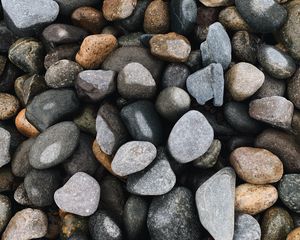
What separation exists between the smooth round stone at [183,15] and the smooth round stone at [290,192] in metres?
0.67

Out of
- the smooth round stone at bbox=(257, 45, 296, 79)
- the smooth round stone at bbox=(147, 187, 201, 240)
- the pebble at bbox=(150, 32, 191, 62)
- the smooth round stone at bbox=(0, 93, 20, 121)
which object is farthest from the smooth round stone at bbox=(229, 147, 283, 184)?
the smooth round stone at bbox=(0, 93, 20, 121)

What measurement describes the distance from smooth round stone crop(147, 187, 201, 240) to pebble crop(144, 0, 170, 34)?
66cm

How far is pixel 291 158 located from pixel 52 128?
0.85 metres

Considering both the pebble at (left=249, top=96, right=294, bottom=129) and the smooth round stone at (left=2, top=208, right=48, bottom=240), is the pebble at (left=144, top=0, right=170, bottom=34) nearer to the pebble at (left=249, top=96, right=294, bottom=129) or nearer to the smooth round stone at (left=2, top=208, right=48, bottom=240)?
the pebble at (left=249, top=96, right=294, bottom=129)

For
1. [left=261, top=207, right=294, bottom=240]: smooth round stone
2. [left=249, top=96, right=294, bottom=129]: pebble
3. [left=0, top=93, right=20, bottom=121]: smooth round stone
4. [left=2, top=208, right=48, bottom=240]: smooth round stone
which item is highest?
[left=249, top=96, right=294, bottom=129]: pebble

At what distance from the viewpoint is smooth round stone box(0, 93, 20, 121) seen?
166cm

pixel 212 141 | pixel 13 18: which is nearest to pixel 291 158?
pixel 212 141

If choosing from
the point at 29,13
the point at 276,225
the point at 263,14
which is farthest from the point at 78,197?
the point at 263,14

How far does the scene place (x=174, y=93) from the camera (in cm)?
146

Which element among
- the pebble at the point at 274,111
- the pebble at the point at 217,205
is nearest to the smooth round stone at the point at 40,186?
the pebble at the point at 217,205

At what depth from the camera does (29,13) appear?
1.66 metres

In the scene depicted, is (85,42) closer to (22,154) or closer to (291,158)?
(22,154)

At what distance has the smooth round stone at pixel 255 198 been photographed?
1380 mm

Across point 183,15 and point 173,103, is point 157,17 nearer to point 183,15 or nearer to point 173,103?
point 183,15
